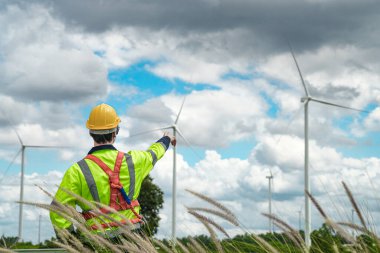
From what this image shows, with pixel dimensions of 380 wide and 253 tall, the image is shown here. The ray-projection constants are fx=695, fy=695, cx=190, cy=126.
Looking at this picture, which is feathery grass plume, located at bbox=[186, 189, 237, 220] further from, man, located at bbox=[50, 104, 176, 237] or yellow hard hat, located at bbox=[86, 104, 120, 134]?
yellow hard hat, located at bbox=[86, 104, 120, 134]

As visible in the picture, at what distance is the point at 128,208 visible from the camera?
23.5ft

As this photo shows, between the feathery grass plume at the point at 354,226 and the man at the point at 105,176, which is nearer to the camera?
the feathery grass plume at the point at 354,226

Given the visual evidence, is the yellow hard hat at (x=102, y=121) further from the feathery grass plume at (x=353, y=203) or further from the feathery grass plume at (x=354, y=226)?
the feathery grass plume at (x=353, y=203)

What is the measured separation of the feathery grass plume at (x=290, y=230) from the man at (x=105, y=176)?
252 centimetres

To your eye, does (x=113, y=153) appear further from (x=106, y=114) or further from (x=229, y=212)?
(x=229, y=212)

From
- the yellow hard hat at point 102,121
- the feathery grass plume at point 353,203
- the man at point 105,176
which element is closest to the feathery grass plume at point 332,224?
the feathery grass plume at point 353,203

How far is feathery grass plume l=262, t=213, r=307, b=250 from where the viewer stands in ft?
14.9

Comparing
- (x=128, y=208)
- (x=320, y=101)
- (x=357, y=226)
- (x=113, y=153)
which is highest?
(x=320, y=101)

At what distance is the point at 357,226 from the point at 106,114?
3668 mm

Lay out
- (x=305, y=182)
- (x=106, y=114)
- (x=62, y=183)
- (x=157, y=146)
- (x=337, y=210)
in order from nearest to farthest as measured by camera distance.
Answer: (x=337, y=210), (x=62, y=183), (x=106, y=114), (x=157, y=146), (x=305, y=182)

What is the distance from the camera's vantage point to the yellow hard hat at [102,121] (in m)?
7.43

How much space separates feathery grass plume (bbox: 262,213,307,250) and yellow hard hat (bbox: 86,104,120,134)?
3184 millimetres

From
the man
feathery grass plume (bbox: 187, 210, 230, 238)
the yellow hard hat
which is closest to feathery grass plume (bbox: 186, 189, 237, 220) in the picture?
feathery grass plume (bbox: 187, 210, 230, 238)

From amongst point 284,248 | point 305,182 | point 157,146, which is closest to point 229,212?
point 284,248
